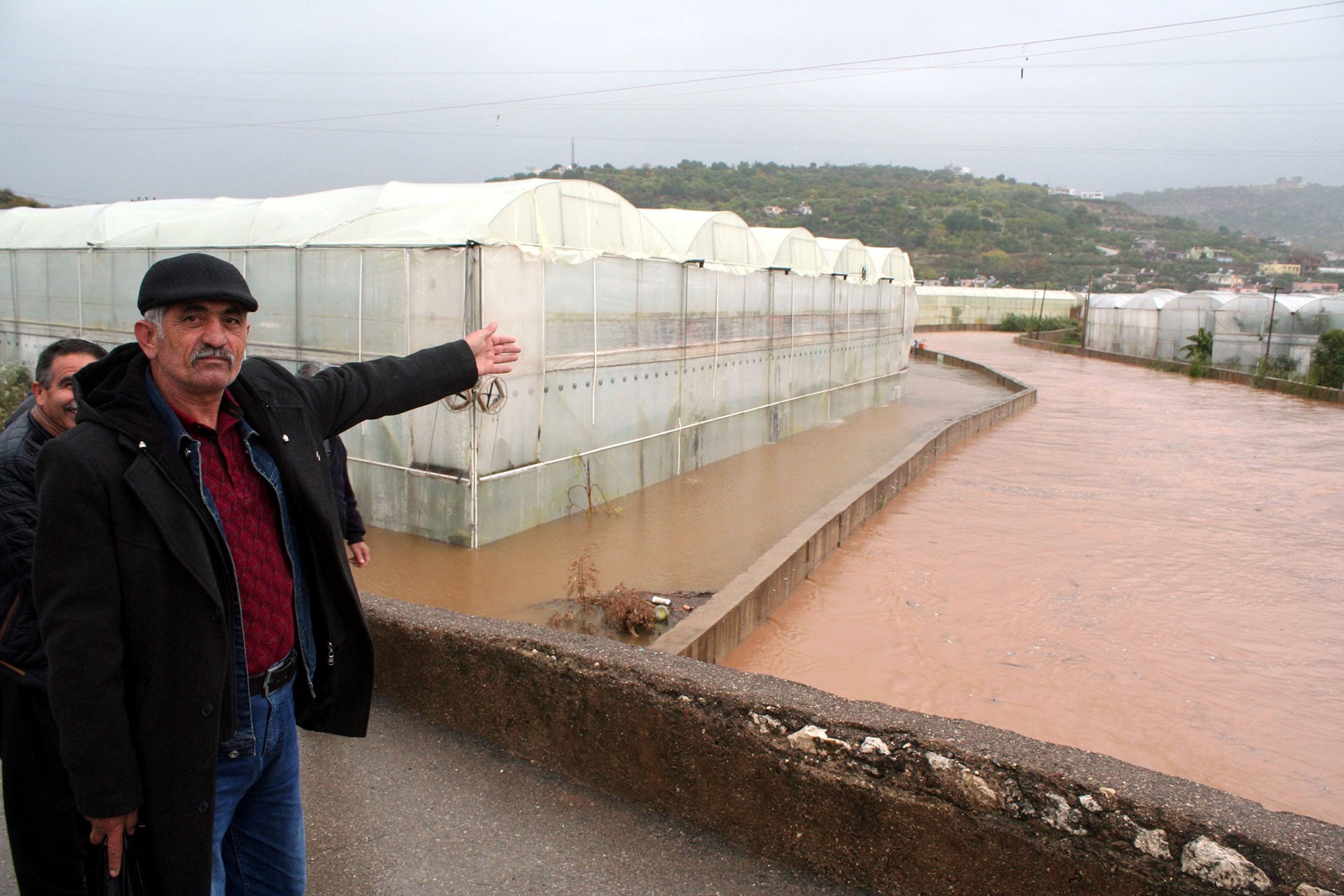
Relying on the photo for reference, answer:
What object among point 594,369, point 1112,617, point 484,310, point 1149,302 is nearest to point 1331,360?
point 1149,302

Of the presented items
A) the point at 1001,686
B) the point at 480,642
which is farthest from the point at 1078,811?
the point at 1001,686

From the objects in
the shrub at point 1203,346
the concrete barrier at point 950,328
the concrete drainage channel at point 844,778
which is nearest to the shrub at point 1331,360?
the shrub at point 1203,346

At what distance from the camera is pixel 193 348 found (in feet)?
6.26

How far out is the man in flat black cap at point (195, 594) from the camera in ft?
5.70

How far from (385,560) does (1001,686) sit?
5376 millimetres

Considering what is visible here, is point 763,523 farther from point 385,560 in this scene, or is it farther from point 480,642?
point 480,642

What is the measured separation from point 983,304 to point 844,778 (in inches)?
2323

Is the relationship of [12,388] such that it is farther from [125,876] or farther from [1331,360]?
[1331,360]

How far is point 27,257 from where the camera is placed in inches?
534

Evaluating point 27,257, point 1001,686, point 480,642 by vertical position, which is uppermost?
point 27,257

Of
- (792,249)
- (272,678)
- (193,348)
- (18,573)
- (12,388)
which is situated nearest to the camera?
A: (193,348)

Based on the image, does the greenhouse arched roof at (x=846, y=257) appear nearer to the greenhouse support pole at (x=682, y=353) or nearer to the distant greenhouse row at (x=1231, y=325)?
the greenhouse support pole at (x=682, y=353)

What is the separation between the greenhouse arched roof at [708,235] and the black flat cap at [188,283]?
10007 millimetres

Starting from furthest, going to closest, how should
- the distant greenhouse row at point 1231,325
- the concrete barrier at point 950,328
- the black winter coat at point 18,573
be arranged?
the concrete barrier at point 950,328 < the distant greenhouse row at point 1231,325 < the black winter coat at point 18,573
